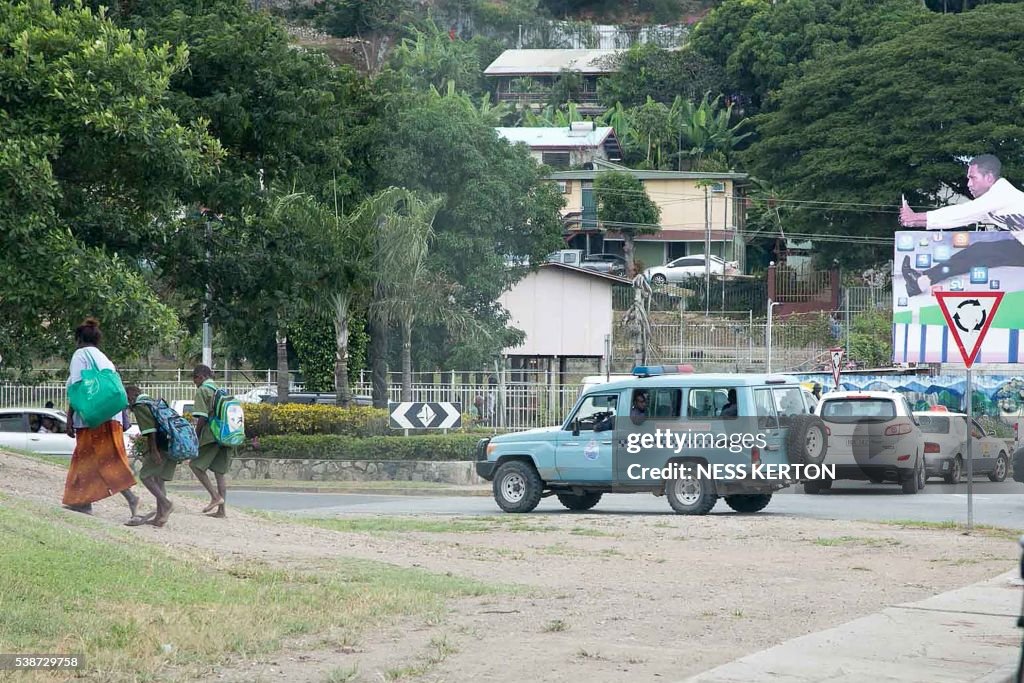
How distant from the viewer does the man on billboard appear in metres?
42.6

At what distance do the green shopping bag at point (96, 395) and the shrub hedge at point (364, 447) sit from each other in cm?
1732

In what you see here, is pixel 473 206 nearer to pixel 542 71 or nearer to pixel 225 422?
pixel 225 422

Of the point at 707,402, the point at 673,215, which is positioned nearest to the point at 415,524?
the point at 707,402

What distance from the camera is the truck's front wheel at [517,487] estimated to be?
20734 mm

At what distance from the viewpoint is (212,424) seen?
14914 millimetres

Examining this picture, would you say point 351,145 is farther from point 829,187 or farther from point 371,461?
point 829,187

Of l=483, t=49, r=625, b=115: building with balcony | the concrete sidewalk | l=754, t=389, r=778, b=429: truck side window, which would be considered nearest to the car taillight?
l=754, t=389, r=778, b=429: truck side window

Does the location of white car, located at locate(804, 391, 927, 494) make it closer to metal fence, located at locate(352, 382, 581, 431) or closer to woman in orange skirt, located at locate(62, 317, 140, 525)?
metal fence, located at locate(352, 382, 581, 431)

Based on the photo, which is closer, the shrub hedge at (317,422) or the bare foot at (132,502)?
the bare foot at (132,502)

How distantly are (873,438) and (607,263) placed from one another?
4399cm

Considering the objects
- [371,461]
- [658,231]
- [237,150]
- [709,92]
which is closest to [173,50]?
[237,150]

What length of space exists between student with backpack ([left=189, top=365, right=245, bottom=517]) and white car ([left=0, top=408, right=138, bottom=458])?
46.6 feet

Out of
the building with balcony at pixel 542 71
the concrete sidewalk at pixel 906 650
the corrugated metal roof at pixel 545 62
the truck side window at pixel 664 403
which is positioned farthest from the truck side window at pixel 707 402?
the corrugated metal roof at pixel 545 62

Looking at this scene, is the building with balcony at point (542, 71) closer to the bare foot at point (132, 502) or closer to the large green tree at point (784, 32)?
the large green tree at point (784, 32)
